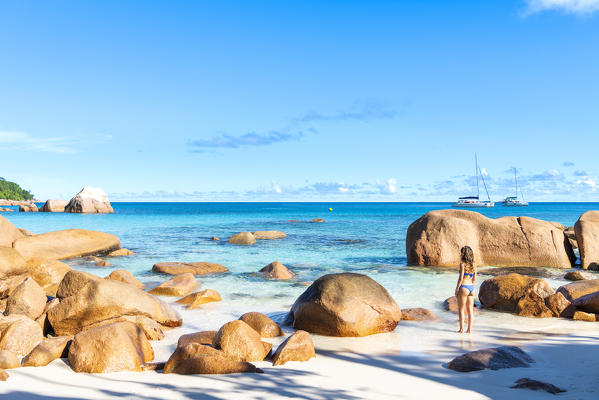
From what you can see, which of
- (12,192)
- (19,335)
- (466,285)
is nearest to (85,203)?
(19,335)

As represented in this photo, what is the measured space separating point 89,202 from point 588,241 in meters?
66.8

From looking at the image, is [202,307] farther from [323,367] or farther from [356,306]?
[323,367]

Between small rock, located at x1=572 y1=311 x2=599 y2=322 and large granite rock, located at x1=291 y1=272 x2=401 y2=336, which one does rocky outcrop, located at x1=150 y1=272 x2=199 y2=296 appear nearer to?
large granite rock, located at x1=291 y1=272 x2=401 y2=336

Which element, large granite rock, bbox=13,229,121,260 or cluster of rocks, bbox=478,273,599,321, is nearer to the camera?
cluster of rocks, bbox=478,273,599,321

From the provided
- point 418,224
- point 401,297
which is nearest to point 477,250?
point 418,224

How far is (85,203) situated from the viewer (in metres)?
66.9

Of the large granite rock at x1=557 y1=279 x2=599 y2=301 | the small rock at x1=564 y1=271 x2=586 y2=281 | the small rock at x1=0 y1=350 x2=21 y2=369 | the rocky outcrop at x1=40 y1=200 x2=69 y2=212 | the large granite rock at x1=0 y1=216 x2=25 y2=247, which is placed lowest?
the small rock at x1=564 y1=271 x2=586 y2=281

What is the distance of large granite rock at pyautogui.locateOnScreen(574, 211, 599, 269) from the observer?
1530cm

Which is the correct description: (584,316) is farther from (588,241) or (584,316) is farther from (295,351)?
(588,241)

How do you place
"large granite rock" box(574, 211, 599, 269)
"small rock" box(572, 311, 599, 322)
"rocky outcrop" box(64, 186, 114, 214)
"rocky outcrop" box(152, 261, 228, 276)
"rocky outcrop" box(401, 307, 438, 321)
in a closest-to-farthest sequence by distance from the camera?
"small rock" box(572, 311, 599, 322) < "rocky outcrop" box(401, 307, 438, 321) < "rocky outcrop" box(152, 261, 228, 276) < "large granite rock" box(574, 211, 599, 269) < "rocky outcrop" box(64, 186, 114, 214)

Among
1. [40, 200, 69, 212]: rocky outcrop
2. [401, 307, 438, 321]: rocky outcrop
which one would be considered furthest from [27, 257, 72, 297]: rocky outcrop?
[40, 200, 69, 212]: rocky outcrop

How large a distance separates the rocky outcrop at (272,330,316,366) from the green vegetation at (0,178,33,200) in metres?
151

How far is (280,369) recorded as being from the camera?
584 centimetres

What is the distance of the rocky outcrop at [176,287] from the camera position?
11.4m
